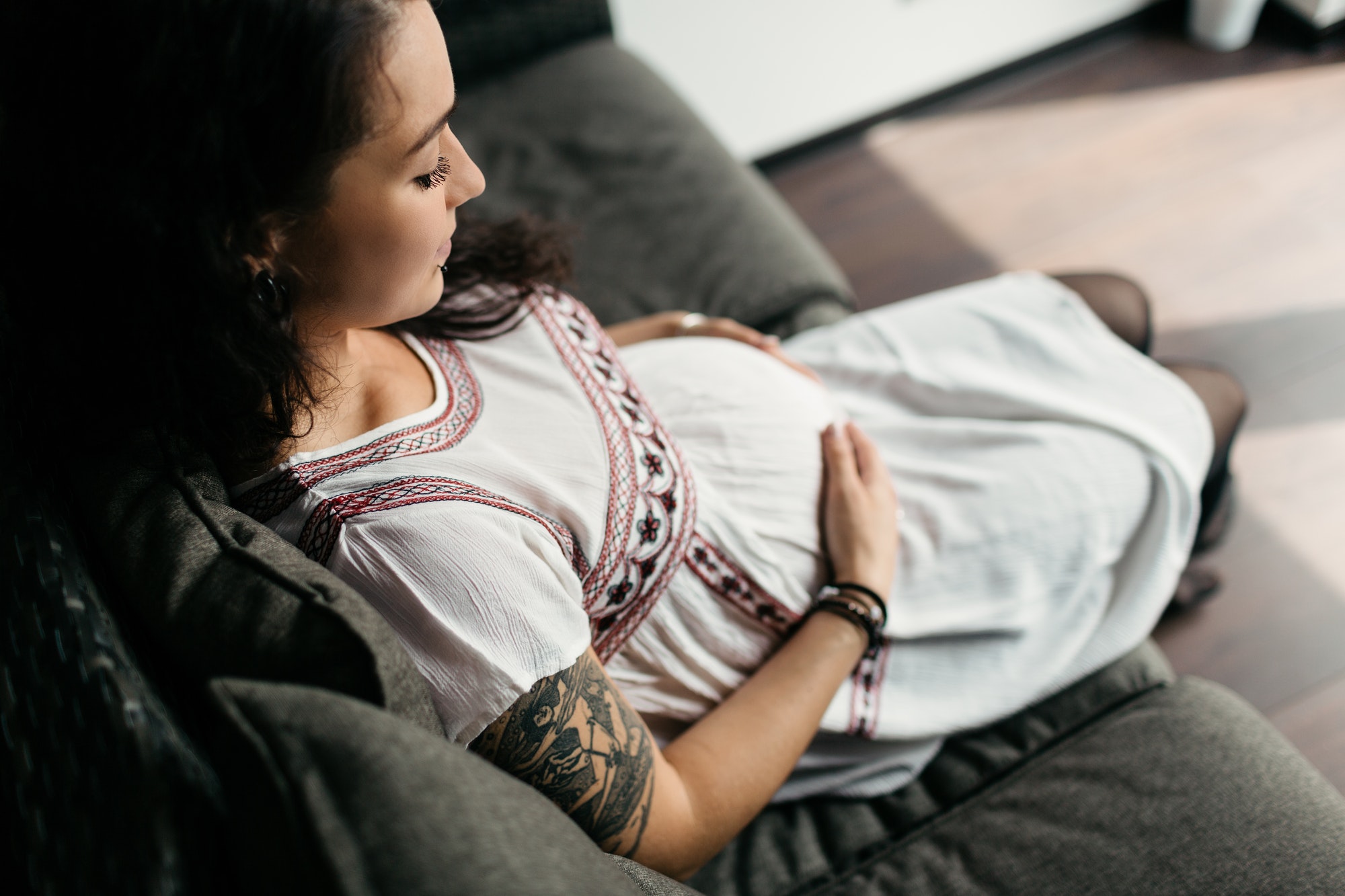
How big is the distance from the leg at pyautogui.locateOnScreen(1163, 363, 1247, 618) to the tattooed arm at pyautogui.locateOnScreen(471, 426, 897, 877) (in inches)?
17.8

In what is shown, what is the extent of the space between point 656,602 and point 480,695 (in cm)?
27

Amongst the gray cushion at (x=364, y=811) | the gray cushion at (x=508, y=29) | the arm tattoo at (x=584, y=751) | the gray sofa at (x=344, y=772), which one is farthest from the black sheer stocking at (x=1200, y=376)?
the gray cushion at (x=508, y=29)

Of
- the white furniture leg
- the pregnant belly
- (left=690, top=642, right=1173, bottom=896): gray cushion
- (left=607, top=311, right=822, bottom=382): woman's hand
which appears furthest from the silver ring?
the white furniture leg

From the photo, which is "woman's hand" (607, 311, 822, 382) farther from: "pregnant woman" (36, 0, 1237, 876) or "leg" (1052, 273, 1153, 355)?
"leg" (1052, 273, 1153, 355)

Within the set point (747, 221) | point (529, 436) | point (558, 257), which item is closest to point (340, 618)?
point (529, 436)

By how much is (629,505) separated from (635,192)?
899mm

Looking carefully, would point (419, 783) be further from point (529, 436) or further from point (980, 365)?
point (980, 365)

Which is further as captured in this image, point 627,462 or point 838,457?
point 838,457

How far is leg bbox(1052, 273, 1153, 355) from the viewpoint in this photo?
1.23 meters

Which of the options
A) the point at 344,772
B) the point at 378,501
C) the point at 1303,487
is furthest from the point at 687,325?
the point at 1303,487

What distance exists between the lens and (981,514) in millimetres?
1037

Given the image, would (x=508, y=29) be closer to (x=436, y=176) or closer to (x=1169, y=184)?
(x=436, y=176)

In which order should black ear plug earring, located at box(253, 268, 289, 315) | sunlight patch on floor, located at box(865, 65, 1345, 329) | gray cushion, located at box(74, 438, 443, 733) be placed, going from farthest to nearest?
sunlight patch on floor, located at box(865, 65, 1345, 329), black ear plug earring, located at box(253, 268, 289, 315), gray cushion, located at box(74, 438, 443, 733)

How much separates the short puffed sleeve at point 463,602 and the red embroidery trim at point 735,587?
0.23 metres
